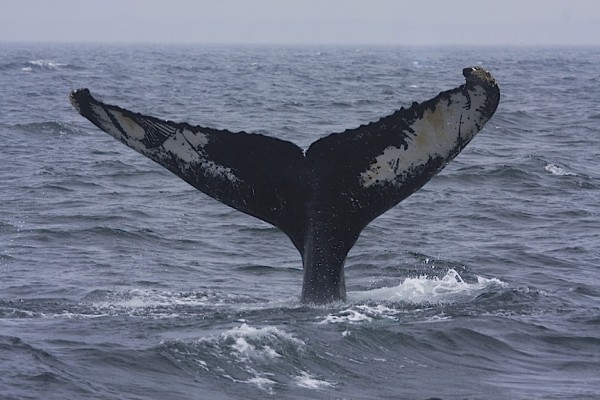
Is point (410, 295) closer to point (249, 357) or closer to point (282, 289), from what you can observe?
point (282, 289)

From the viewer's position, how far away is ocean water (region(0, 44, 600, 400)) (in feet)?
24.8

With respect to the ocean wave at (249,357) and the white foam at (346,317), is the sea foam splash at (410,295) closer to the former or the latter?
the white foam at (346,317)

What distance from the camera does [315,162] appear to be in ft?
25.3

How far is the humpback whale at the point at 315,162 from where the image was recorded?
292 inches

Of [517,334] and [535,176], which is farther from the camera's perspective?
[535,176]

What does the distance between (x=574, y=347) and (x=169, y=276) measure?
443cm

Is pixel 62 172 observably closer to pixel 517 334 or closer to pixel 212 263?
pixel 212 263

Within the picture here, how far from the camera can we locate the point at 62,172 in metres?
19.2

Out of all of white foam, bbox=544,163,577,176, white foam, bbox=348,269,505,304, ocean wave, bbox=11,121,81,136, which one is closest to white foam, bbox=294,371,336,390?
white foam, bbox=348,269,505,304

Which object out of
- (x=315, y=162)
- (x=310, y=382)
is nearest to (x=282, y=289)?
(x=315, y=162)

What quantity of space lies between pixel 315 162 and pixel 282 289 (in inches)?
132

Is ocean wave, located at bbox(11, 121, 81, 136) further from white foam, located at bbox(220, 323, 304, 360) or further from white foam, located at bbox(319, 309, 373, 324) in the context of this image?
white foam, located at bbox(220, 323, 304, 360)

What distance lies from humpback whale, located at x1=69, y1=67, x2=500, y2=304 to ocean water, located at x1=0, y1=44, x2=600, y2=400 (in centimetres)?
96

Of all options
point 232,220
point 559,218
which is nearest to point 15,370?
point 232,220
